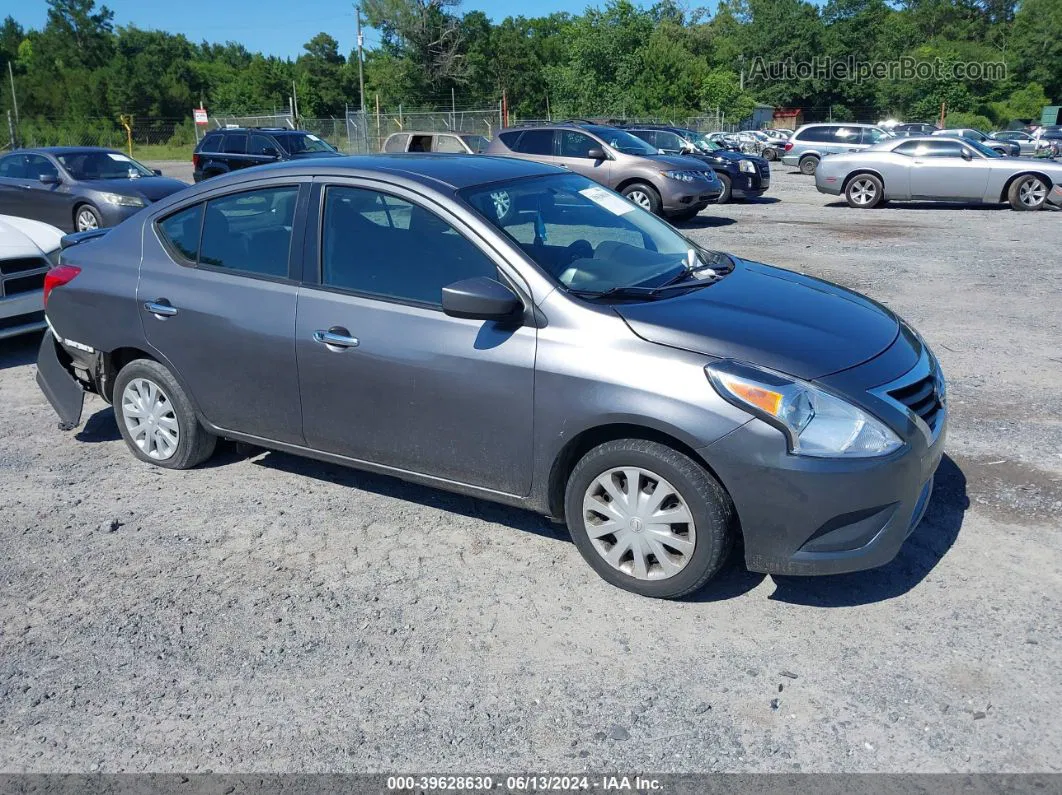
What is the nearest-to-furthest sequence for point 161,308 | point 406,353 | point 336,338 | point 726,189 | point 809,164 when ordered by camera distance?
point 406,353, point 336,338, point 161,308, point 726,189, point 809,164

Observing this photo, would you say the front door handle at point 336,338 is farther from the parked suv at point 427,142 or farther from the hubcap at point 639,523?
the parked suv at point 427,142

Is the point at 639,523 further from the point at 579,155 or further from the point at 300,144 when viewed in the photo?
the point at 300,144

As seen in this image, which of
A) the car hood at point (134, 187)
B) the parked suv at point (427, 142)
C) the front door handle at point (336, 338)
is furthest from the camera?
the parked suv at point (427, 142)

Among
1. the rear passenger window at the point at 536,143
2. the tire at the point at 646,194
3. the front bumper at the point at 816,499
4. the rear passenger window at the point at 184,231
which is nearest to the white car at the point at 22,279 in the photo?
the rear passenger window at the point at 184,231

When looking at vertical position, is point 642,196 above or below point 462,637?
above

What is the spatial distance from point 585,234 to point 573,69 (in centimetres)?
5063

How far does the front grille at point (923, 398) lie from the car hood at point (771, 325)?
0.20 metres

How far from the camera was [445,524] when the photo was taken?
4699 millimetres

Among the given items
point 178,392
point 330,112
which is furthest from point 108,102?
point 178,392

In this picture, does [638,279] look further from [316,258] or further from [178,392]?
[178,392]

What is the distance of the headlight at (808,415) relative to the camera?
351 centimetres

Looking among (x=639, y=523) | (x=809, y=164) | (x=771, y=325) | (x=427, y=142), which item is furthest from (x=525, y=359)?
(x=809, y=164)

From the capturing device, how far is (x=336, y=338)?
4410mm

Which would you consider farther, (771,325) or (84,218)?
(84,218)
